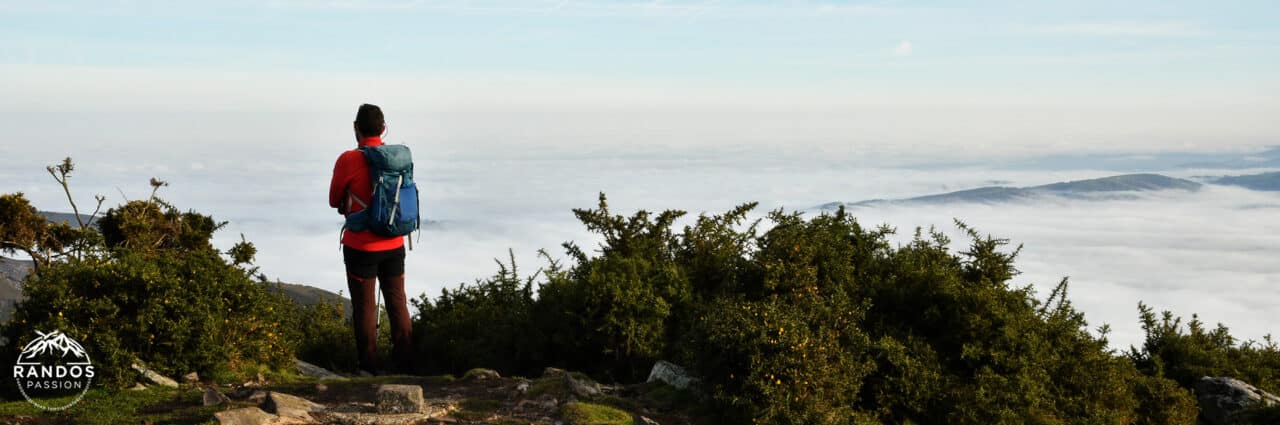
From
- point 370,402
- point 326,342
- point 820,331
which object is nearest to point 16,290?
point 326,342

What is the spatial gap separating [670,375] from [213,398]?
4352 millimetres

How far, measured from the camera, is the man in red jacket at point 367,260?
11.0 m

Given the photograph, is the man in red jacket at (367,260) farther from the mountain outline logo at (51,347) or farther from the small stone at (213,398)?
the mountain outline logo at (51,347)

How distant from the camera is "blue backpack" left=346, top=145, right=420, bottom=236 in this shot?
10906 millimetres

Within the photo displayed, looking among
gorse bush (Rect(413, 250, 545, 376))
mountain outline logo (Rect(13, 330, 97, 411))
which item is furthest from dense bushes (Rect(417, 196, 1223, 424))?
mountain outline logo (Rect(13, 330, 97, 411))

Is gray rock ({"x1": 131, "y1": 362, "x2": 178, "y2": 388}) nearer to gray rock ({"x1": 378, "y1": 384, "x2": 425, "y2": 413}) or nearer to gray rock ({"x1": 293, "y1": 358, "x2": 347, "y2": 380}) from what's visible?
gray rock ({"x1": 293, "y1": 358, "x2": 347, "y2": 380})

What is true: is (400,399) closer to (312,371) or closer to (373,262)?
(373,262)

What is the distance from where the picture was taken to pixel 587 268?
13.1m

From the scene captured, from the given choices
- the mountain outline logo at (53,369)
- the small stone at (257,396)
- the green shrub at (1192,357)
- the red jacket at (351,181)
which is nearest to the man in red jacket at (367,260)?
the red jacket at (351,181)

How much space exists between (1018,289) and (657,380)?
4.42m

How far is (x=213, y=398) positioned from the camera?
9.54m

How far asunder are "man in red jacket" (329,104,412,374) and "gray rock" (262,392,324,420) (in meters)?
2.42

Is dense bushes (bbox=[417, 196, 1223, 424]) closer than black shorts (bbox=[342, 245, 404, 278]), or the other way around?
dense bushes (bbox=[417, 196, 1223, 424])

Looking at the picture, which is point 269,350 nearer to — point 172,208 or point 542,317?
point 542,317
